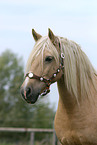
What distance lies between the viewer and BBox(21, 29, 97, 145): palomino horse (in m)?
2.88

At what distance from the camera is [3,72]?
31.7 metres

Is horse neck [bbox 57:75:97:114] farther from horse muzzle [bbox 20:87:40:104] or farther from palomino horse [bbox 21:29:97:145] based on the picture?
horse muzzle [bbox 20:87:40:104]

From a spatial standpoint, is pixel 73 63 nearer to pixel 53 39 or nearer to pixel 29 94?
pixel 53 39

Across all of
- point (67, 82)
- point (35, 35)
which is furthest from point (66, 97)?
point (35, 35)

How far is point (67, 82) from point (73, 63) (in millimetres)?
291

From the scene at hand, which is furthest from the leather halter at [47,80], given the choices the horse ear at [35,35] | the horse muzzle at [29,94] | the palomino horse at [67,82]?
the horse ear at [35,35]

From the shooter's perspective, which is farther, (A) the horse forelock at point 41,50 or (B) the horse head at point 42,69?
(A) the horse forelock at point 41,50

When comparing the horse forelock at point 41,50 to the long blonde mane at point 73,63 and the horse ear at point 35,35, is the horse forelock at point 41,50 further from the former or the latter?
the horse ear at point 35,35

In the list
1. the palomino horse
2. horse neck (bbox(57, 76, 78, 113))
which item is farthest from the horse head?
horse neck (bbox(57, 76, 78, 113))

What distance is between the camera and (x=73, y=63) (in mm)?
3211

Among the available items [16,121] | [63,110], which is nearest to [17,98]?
[16,121]

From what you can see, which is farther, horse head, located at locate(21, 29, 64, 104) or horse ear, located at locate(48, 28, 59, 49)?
horse ear, located at locate(48, 28, 59, 49)

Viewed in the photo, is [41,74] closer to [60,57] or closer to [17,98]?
[60,57]

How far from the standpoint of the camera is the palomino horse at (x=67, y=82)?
114 inches
